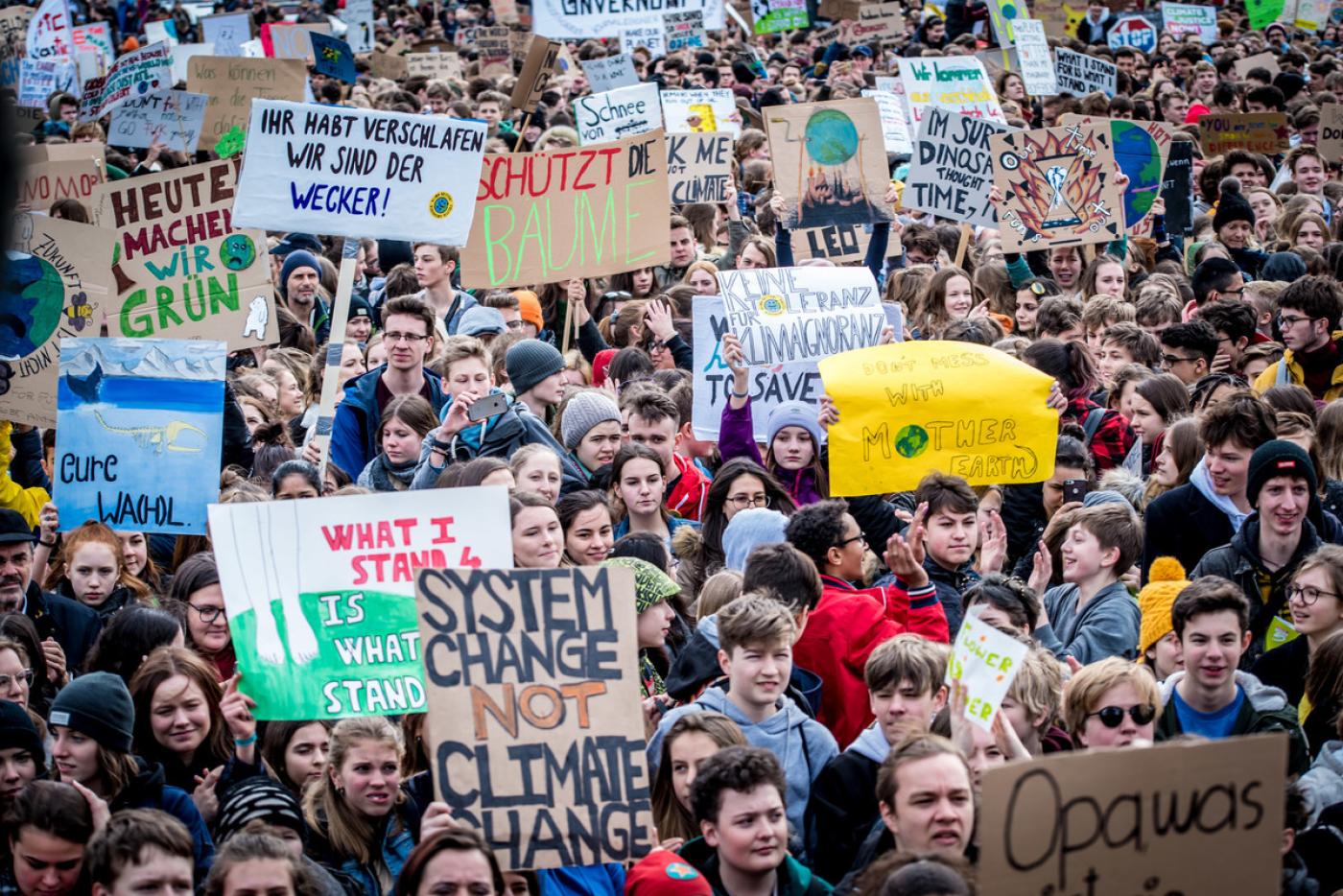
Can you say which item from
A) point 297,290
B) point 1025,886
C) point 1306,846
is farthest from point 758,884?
point 297,290

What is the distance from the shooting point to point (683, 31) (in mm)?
25500

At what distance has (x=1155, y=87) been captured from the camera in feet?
73.0

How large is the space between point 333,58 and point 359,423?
46.6 feet

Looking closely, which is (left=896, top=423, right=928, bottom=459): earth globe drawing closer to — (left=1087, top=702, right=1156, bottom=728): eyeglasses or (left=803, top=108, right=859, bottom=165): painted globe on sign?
(left=1087, top=702, right=1156, bottom=728): eyeglasses

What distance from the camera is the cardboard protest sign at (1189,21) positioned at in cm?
2731

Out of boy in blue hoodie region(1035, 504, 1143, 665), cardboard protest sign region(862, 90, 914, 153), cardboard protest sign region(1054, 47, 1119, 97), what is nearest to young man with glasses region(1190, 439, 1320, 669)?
boy in blue hoodie region(1035, 504, 1143, 665)

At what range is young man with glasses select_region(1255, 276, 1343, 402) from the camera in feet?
30.4

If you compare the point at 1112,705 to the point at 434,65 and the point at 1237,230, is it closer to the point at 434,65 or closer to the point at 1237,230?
the point at 1237,230

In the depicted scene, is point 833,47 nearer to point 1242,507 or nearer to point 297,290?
point 297,290

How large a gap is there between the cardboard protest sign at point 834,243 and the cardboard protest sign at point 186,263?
13.1ft

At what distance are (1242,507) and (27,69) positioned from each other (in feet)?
60.4

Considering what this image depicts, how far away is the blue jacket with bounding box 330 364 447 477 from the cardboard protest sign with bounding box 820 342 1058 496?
6.88 ft

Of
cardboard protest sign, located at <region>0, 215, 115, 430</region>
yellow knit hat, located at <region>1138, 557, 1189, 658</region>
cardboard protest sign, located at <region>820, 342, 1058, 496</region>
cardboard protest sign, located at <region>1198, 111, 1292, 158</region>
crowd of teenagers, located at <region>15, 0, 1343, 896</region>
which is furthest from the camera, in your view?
cardboard protest sign, located at <region>1198, 111, 1292, 158</region>

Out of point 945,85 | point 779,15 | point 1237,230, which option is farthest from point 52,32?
point 1237,230
